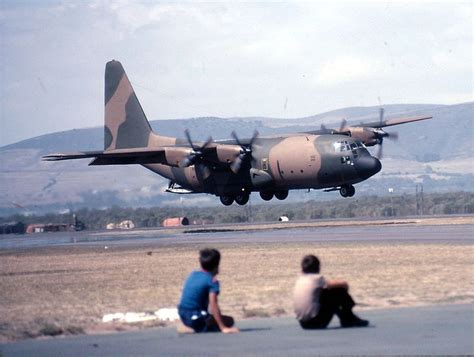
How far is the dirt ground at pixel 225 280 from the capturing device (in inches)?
818

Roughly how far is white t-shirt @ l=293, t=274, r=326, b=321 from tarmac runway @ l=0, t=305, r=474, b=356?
313 millimetres

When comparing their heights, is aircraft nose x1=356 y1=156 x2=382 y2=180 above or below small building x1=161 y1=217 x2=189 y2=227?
above

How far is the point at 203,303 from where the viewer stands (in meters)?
17.1

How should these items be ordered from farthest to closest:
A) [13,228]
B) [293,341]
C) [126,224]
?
1. [126,224]
2. [13,228]
3. [293,341]

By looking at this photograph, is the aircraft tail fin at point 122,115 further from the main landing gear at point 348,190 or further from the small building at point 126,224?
the small building at point 126,224

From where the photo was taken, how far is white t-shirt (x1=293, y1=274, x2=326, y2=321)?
16891mm

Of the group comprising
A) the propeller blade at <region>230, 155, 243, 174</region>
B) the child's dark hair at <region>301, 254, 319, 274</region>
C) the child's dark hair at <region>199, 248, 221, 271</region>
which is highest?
the propeller blade at <region>230, 155, 243, 174</region>

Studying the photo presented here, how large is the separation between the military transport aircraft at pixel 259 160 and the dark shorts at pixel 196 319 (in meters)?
41.9

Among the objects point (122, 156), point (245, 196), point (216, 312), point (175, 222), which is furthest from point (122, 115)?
point (216, 312)

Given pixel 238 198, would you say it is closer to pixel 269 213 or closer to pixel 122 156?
pixel 122 156

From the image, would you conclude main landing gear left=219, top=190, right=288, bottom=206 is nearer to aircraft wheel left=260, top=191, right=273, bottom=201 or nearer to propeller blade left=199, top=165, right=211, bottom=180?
aircraft wheel left=260, top=191, right=273, bottom=201

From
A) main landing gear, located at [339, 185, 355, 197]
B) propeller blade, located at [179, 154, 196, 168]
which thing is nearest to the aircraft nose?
main landing gear, located at [339, 185, 355, 197]

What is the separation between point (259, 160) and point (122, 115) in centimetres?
1411

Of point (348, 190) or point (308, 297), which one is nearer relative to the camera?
point (308, 297)
